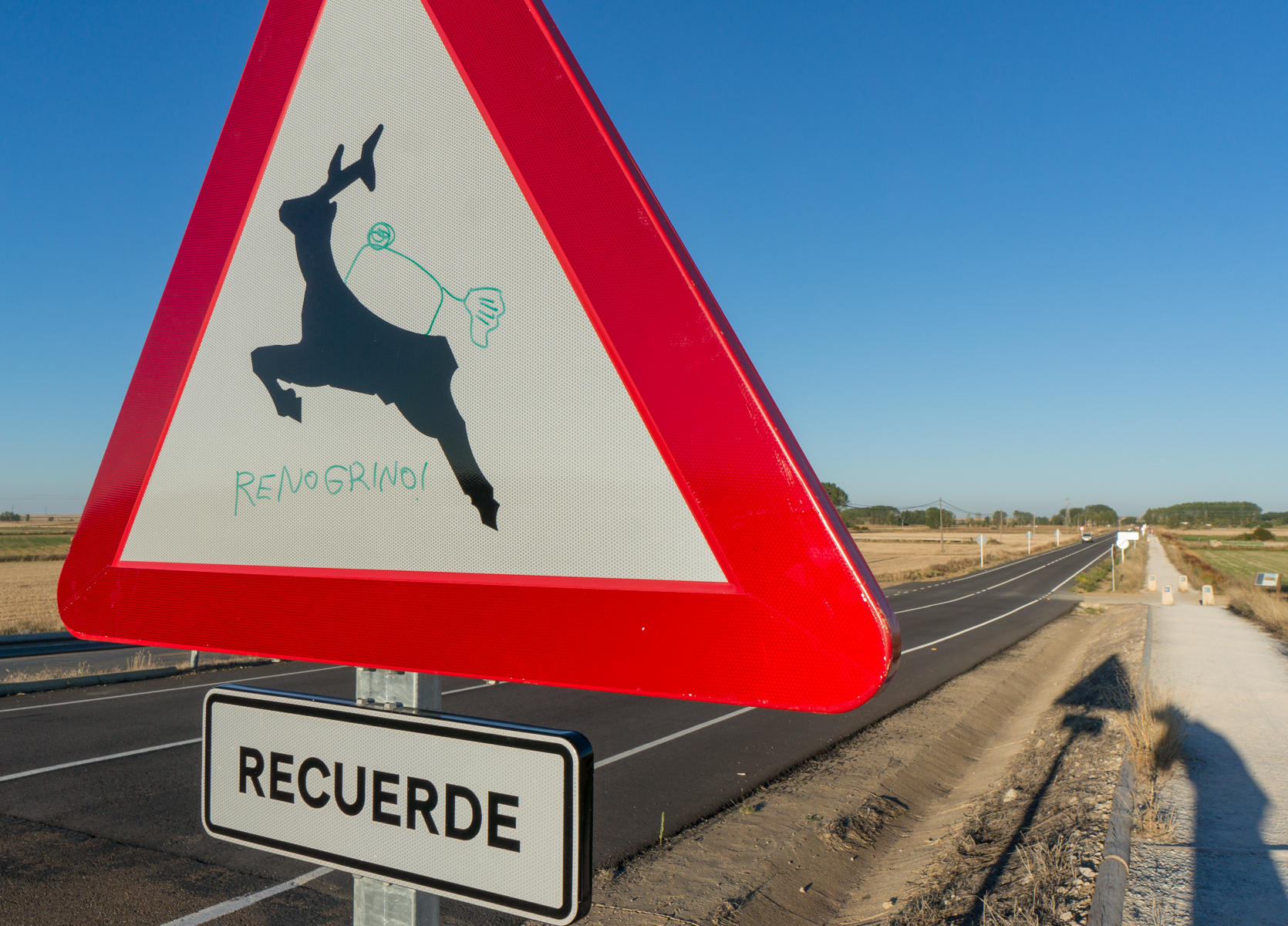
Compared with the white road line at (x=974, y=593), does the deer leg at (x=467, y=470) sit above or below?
above

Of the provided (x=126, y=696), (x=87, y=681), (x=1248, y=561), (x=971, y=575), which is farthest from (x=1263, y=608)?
(x=1248, y=561)

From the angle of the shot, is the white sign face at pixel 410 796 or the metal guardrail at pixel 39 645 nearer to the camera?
the white sign face at pixel 410 796

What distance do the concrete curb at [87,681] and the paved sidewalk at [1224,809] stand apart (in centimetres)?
1190

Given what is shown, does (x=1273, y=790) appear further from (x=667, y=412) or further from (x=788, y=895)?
(x=667, y=412)

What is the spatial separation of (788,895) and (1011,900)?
1288mm

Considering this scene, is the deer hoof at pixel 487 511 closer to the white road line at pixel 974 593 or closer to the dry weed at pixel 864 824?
the dry weed at pixel 864 824

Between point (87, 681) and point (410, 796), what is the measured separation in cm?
1228

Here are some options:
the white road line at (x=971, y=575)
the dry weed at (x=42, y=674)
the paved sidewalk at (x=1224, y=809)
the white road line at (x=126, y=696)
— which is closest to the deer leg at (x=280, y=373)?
the paved sidewalk at (x=1224, y=809)

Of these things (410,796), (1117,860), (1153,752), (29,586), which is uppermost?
(410,796)

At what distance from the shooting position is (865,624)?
2.41 feet

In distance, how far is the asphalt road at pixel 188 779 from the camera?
4.43m

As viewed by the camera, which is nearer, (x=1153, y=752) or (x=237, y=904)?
(x=237, y=904)

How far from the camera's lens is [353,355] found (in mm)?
1023

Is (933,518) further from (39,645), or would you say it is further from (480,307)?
(480,307)
